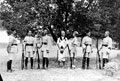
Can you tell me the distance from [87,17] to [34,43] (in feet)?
13.5

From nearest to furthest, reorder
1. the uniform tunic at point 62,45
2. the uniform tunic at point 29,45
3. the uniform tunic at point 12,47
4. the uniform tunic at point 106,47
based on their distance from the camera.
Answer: the uniform tunic at point 12,47, the uniform tunic at point 29,45, the uniform tunic at point 106,47, the uniform tunic at point 62,45

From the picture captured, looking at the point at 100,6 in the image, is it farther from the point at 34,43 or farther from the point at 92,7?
the point at 34,43

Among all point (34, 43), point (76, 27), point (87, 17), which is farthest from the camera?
point (76, 27)

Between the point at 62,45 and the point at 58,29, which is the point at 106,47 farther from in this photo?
the point at 58,29

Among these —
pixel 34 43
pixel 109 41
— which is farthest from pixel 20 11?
pixel 109 41

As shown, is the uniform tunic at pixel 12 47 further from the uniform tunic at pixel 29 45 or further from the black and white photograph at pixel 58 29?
the uniform tunic at pixel 29 45

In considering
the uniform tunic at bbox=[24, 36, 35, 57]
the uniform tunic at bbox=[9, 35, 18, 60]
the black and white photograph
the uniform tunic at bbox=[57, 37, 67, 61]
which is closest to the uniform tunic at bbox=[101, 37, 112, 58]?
the black and white photograph

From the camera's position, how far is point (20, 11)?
46.1 feet

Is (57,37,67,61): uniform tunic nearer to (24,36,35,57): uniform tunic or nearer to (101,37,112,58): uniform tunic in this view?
(24,36,35,57): uniform tunic

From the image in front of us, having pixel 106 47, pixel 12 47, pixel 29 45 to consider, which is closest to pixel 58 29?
pixel 29 45

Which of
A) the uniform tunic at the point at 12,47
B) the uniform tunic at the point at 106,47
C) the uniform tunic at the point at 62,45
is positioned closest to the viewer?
the uniform tunic at the point at 12,47

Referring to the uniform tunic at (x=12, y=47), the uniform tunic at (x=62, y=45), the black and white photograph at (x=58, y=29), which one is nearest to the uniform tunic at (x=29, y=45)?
the black and white photograph at (x=58, y=29)

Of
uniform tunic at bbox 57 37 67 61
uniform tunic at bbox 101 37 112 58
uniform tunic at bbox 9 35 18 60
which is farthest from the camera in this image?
uniform tunic at bbox 57 37 67 61

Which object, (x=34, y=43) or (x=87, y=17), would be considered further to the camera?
(x=87, y=17)
